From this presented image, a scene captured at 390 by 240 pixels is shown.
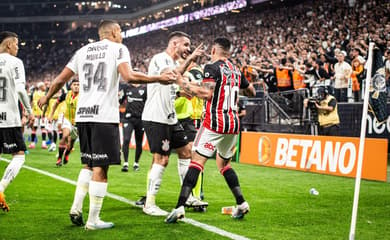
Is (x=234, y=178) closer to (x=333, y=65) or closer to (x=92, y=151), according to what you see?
(x=92, y=151)

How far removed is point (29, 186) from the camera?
30.5 ft

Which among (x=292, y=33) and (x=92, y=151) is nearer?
(x=92, y=151)

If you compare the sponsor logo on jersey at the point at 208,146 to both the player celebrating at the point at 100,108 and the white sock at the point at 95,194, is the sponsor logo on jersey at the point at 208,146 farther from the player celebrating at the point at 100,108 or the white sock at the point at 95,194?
the white sock at the point at 95,194

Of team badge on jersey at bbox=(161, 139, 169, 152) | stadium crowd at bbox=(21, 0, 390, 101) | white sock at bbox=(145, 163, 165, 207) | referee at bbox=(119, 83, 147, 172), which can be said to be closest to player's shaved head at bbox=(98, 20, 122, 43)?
team badge on jersey at bbox=(161, 139, 169, 152)

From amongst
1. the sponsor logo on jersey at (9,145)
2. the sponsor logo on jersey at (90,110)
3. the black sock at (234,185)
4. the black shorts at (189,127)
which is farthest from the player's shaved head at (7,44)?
the black sock at (234,185)

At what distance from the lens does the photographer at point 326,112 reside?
1422 cm

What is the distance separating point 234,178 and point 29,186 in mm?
4407

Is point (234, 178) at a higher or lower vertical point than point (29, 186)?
higher

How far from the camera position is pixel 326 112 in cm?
1434

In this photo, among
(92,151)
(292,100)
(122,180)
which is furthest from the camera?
(292,100)

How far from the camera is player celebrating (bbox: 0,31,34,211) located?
6.89m

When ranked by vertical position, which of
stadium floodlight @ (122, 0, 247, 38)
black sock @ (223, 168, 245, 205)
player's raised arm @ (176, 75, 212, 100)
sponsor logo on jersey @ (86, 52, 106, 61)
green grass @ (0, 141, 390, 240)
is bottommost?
green grass @ (0, 141, 390, 240)

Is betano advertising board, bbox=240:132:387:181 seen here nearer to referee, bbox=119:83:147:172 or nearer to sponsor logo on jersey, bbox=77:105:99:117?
referee, bbox=119:83:147:172

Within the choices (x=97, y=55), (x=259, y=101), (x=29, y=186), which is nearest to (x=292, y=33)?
(x=259, y=101)
